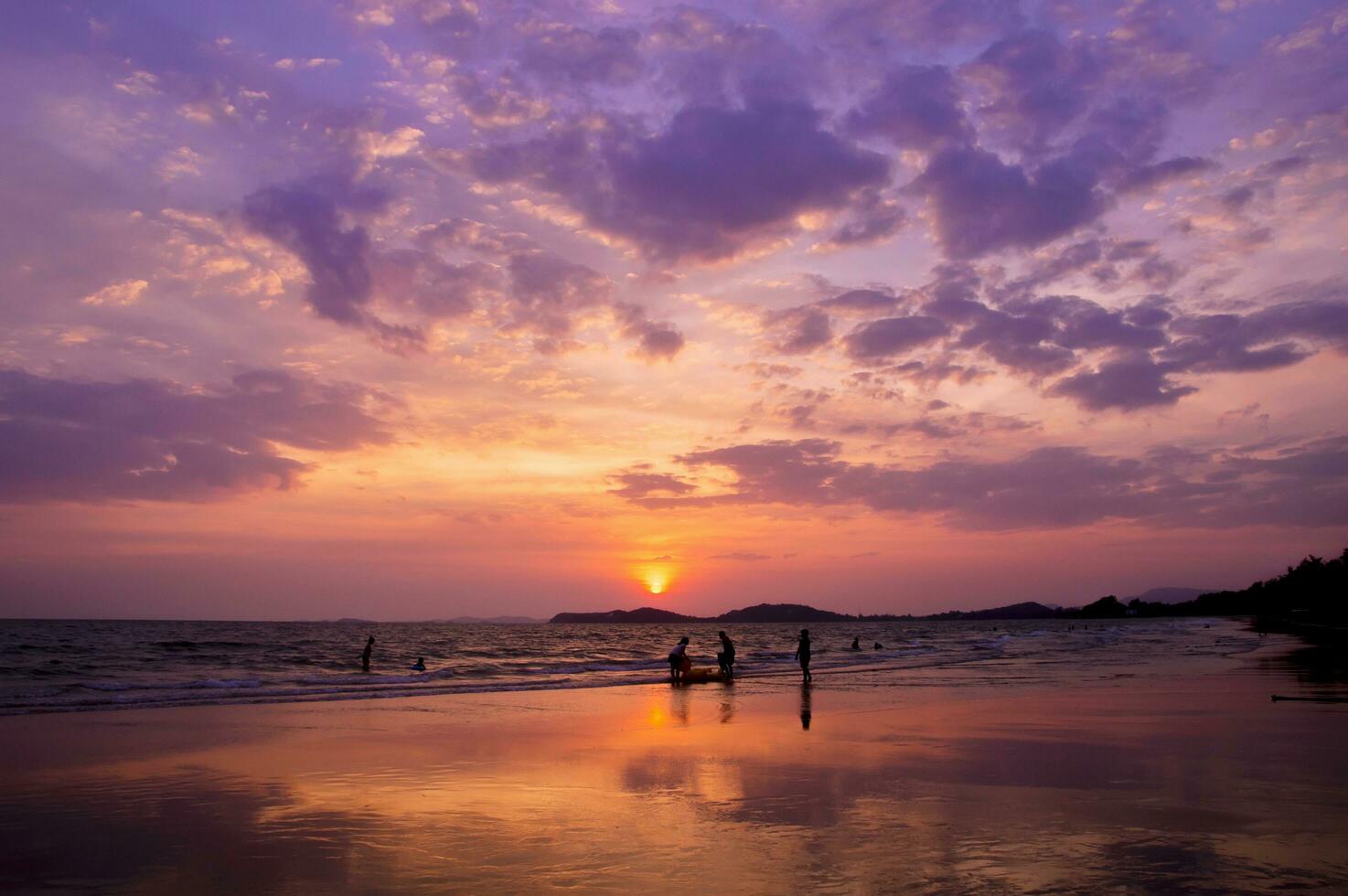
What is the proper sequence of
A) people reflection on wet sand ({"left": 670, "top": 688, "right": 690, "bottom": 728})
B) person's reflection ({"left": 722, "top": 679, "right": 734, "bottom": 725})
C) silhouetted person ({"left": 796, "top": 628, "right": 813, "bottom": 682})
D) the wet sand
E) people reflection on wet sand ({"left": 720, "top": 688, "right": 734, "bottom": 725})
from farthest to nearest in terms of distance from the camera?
silhouetted person ({"left": 796, "top": 628, "right": 813, "bottom": 682})
person's reflection ({"left": 722, "top": 679, "right": 734, "bottom": 725})
people reflection on wet sand ({"left": 720, "top": 688, "right": 734, "bottom": 725})
people reflection on wet sand ({"left": 670, "top": 688, "right": 690, "bottom": 728})
the wet sand

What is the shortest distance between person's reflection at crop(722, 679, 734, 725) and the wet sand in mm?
459

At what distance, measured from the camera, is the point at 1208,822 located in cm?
998

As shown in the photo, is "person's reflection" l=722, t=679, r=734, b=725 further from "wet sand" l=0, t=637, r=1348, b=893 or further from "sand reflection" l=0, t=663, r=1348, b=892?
"sand reflection" l=0, t=663, r=1348, b=892

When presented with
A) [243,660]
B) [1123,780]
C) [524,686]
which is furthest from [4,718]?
[243,660]

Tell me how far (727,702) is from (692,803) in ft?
50.2

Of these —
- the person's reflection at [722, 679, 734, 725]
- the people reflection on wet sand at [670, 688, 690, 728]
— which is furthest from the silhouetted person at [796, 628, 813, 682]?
the people reflection on wet sand at [670, 688, 690, 728]

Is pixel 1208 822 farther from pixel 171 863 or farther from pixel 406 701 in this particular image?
pixel 406 701

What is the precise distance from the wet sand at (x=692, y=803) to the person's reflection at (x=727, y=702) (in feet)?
1.51

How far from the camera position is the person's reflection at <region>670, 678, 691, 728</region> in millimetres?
22078

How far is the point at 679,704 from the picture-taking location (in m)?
26.3

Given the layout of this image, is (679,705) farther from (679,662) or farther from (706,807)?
(706,807)

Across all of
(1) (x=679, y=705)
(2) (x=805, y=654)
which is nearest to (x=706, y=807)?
(1) (x=679, y=705)

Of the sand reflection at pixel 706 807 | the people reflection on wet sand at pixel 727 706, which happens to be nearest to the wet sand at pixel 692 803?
the sand reflection at pixel 706 807

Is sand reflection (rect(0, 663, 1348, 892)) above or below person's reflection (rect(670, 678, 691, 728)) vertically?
above
